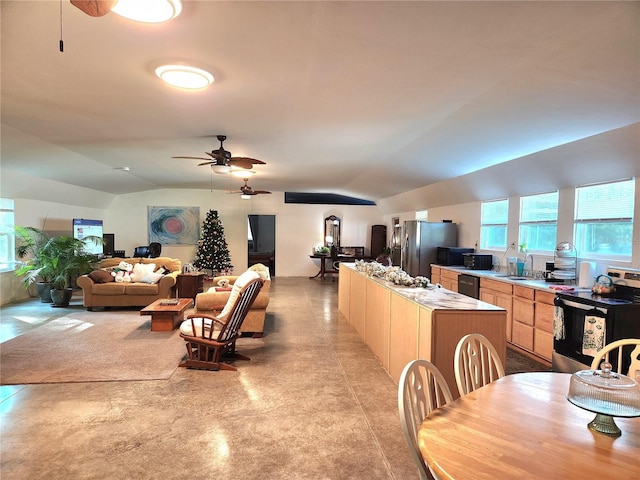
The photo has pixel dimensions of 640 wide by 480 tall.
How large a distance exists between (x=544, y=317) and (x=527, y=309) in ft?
0.95

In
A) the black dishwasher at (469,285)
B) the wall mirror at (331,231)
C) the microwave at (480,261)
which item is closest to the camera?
the black dishwasher at (469,285)

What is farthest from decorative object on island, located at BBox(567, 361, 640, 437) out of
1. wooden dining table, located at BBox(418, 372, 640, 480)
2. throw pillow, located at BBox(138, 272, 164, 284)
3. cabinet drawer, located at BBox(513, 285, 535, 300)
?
throw pillow, located at BBox(138, 272, 164, 284)

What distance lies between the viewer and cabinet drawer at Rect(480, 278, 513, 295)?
4714 millimetres

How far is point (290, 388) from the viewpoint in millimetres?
3383

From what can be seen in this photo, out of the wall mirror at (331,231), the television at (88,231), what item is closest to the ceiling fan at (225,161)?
the television at (88,231)

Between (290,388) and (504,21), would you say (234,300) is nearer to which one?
(290,388)

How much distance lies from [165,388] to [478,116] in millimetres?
4015

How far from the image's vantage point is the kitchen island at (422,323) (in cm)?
278

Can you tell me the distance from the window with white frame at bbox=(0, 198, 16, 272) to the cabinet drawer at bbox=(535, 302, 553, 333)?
868 centimetres

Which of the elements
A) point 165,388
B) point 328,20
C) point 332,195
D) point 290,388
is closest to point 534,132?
point 328,20

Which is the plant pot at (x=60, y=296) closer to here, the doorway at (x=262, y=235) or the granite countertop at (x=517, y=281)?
the doorway at (x=262, y=235)

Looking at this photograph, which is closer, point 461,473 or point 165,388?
point 461,473

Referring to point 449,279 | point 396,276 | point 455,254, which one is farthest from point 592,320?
point 455,254

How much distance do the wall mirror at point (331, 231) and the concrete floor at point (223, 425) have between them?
7.44 meters
